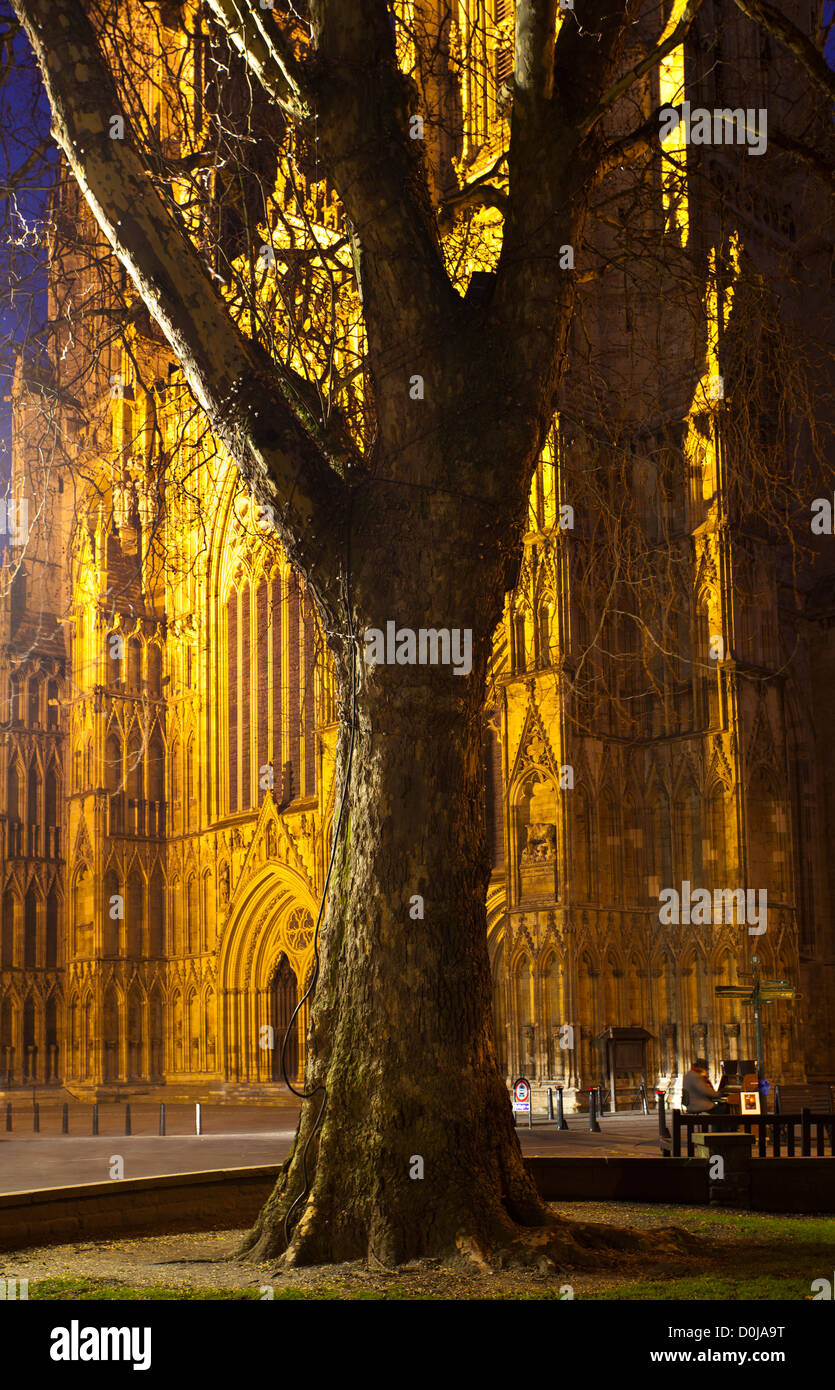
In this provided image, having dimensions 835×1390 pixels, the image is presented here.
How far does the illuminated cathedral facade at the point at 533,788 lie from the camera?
21734 millimetres

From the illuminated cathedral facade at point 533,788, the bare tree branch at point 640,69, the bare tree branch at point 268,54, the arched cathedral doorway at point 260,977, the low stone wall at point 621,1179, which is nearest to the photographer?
the bare tree branch at point 640,69

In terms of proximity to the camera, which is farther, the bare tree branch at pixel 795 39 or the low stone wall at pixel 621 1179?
the low stone wall at pixel 621 1179

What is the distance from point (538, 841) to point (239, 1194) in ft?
47.5

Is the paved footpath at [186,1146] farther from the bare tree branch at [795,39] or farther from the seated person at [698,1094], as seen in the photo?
the bare tree branch at [795,39]

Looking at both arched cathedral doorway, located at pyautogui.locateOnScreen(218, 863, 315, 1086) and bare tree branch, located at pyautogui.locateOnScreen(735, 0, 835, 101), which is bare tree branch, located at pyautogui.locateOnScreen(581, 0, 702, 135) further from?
arched cathedral doorway, located at pyautogui.locateOnScreen(218, 863, 315, 1086)

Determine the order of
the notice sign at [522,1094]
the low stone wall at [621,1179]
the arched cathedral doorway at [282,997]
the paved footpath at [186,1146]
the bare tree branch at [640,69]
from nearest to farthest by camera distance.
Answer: the bare tree branch at [640,69]
the low stone wall at [621,1179]
the paved footpath at [186,1146]
the notice sign at [522,1094]
the arched cathedral doorway at [282,997]

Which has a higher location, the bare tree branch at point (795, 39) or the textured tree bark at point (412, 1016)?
the bare tree branch at point (795, 39)

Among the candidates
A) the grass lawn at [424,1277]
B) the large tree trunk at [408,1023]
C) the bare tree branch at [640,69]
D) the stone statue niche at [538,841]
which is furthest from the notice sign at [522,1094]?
the bare tree branch at [640,69]

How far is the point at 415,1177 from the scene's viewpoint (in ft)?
20.6

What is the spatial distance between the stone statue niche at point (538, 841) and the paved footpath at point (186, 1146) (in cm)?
361

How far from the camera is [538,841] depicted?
74.0 ft

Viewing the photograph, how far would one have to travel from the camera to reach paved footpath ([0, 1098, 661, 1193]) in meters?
13.7

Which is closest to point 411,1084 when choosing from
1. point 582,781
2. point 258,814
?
point 582,781

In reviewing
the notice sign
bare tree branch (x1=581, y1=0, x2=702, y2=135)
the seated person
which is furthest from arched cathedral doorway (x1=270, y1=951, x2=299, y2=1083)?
bare tree branch (x1=581, y1=0, x2=702, y2=135)
